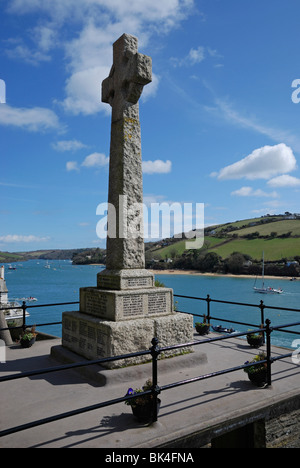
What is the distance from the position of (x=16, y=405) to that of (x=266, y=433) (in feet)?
11.9

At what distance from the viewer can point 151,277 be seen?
690cm

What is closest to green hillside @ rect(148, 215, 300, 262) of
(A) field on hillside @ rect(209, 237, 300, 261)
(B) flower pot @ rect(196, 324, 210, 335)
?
(A) field on hillside @ rect(209, 237, 300, 261)

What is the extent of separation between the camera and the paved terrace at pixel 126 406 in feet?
12.6

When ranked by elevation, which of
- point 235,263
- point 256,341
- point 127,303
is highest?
point 127,303

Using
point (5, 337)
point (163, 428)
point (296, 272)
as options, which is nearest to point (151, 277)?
point (163, 428)

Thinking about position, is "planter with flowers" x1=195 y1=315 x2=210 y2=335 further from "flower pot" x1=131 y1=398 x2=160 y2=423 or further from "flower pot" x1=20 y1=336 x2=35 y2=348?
"flower pot" x1=131 y1=398 x2=160 y2=423

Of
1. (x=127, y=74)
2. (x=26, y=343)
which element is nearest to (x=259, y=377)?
(x=26, y=343)

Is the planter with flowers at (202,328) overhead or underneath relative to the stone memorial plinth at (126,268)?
underneath

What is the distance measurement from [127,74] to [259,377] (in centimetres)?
630

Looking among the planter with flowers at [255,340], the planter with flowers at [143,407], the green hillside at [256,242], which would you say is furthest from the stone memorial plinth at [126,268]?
the green hillside at [256,242]

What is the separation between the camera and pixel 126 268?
6695 mm

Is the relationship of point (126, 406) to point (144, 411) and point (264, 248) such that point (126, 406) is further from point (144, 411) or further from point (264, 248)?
point (264, 248)

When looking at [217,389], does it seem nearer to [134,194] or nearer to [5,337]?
[134,194]

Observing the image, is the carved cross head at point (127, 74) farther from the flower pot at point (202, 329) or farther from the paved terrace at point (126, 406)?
the flower pot at point (202, 329)
